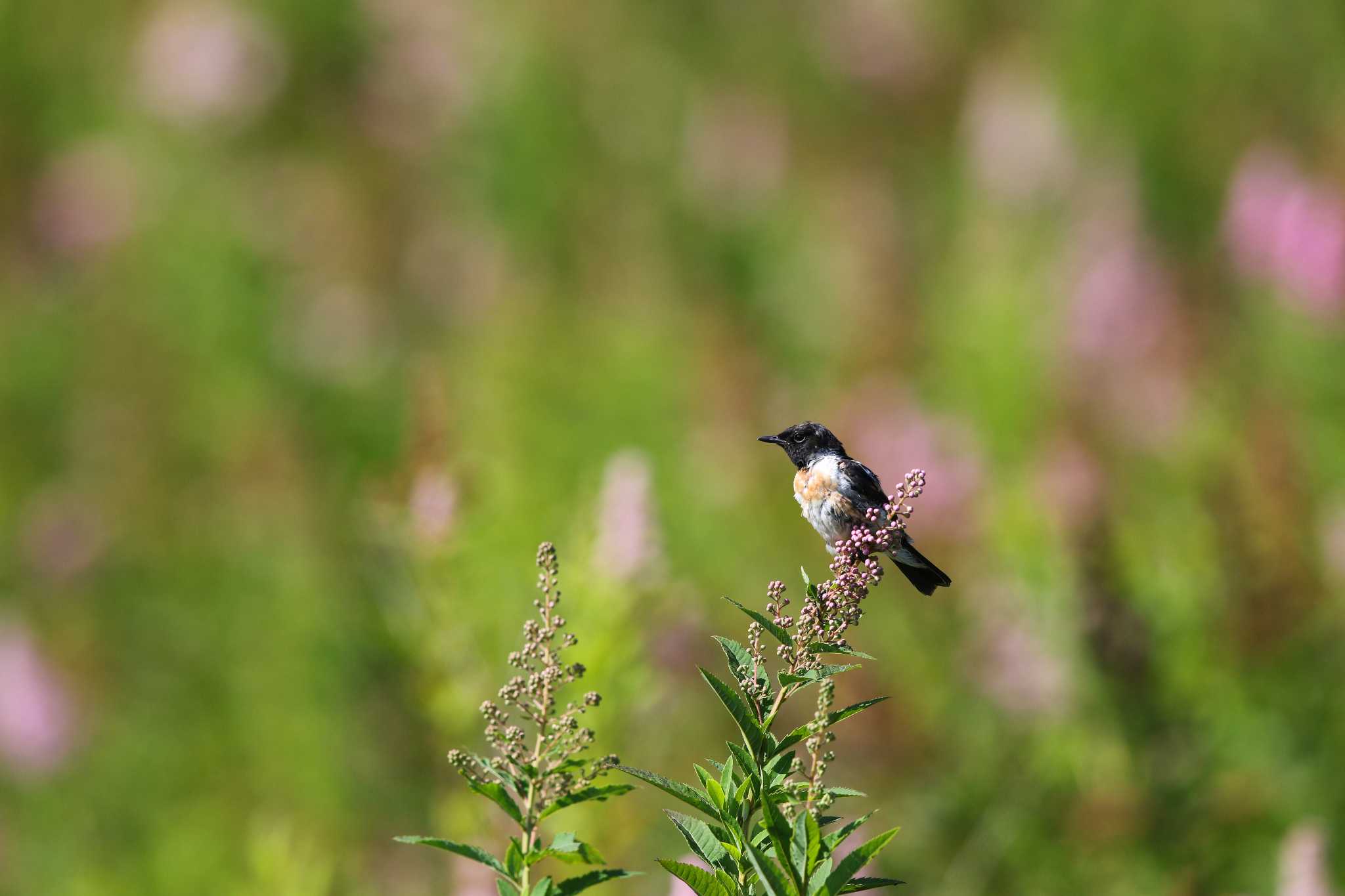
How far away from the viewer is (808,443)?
3.61 feet

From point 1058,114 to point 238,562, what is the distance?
15.9 ft

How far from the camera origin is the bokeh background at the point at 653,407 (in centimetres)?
316

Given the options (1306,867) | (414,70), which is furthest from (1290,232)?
(414,70)

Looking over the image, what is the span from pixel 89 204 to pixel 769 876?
9.52 m

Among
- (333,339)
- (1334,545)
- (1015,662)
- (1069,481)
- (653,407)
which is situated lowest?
(1015,662)

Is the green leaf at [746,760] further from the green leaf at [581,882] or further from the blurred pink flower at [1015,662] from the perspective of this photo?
the blurred pink flower at [1015,662]

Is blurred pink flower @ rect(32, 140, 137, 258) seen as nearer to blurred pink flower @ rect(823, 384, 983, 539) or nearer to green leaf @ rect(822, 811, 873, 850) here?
blurred pink flower @ rect(823, 384, 983, 539)

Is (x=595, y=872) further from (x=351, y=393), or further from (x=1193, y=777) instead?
(x=351, y=393)

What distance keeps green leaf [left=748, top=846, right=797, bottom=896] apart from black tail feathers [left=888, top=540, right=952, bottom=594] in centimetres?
21

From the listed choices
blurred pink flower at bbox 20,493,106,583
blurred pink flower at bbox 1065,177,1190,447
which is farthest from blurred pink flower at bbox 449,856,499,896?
blurred pink flower at bbox 1065,177,1190,447

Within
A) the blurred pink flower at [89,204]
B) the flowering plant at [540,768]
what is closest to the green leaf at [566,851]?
the flowering plant at [540,768]

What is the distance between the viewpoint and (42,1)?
1134 centimetres

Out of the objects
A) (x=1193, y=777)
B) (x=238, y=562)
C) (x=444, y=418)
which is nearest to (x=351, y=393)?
(x=238, y=562)

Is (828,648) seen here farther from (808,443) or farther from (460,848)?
(460,848)
